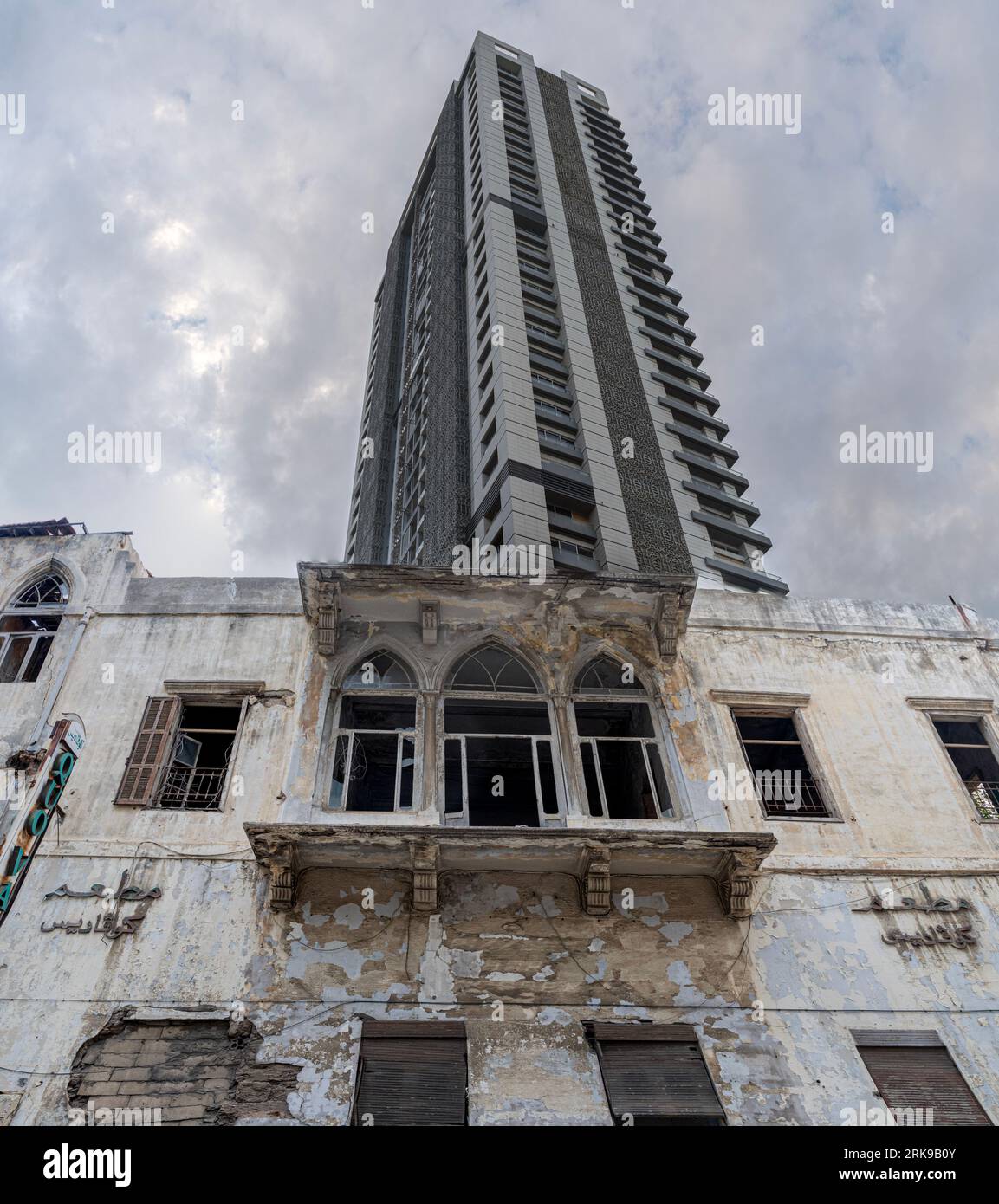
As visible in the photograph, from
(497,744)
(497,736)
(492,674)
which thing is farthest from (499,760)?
(497,736)

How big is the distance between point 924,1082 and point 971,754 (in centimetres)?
492

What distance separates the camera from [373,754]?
447 inches

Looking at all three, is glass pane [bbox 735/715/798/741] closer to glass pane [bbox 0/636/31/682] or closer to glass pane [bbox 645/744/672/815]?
glass pane [bbox 645/744/672/815]

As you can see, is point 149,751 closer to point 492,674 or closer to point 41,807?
point 41,807

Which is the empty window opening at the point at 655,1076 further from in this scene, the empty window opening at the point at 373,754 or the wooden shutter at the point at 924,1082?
the empty window opening at the point at 373,754

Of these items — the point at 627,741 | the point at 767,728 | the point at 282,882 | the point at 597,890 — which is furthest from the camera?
the point at 767,728

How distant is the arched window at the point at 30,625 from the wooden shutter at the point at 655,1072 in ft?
27.3

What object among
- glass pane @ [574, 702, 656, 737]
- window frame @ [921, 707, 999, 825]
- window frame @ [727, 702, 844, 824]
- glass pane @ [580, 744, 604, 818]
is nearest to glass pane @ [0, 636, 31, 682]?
glass pane @ [574, 702, 656, 737]

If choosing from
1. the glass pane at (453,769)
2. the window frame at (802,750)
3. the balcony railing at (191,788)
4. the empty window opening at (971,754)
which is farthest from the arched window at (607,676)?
the balcony railing at (191,788)

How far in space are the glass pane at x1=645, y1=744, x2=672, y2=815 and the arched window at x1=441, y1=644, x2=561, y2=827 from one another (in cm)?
130

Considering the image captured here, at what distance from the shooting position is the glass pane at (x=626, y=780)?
10820 millimetres

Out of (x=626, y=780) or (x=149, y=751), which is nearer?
(x=149, y=751)
